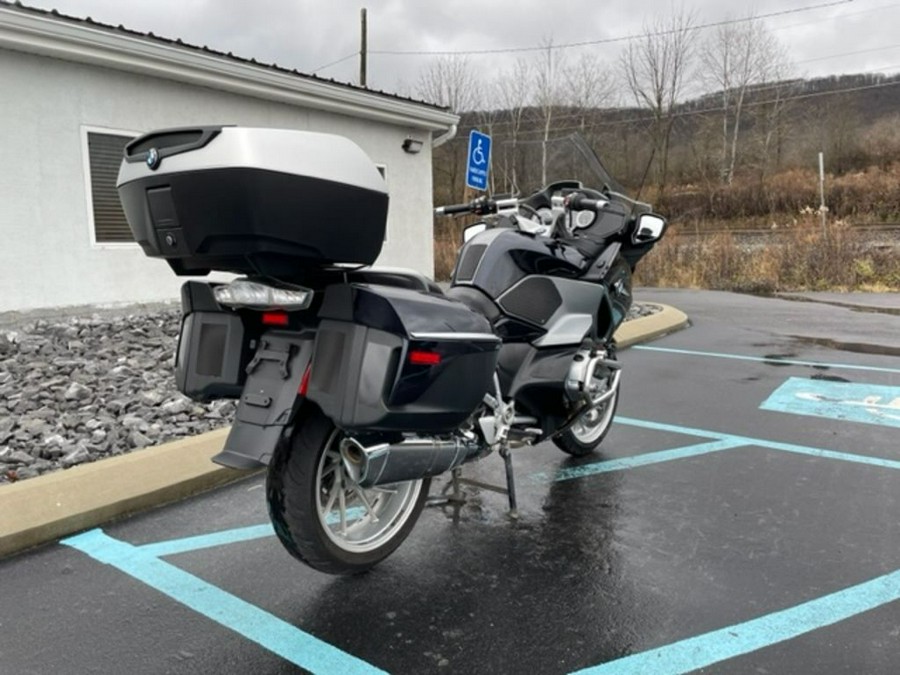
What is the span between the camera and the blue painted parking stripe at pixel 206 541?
10.1 feet

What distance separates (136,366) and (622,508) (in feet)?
13.6

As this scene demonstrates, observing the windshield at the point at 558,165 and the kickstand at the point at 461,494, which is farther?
the windshield at the point at 558,165

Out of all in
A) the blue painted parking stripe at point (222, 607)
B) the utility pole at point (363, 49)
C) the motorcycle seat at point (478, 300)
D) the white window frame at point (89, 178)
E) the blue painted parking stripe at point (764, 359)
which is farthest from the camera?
the utility pole at point (363, 49)

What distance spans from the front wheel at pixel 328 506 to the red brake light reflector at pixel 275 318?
1.05 ft

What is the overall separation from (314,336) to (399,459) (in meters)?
0.52

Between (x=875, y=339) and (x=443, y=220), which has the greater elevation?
(x=443, y=220)

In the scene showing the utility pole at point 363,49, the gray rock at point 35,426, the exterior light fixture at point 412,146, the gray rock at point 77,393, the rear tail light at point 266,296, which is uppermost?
the utility pole at point 363,49

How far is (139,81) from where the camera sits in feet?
26.3

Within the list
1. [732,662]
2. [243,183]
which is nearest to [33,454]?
[243,183]

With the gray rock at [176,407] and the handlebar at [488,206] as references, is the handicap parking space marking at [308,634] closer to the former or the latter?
the gray rock at [176,407]

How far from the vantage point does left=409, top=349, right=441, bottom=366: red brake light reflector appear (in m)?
2.28

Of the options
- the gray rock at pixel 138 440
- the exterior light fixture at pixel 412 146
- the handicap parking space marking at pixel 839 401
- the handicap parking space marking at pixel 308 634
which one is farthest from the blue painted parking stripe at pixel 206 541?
the exterior light fixture at pixel 412 146

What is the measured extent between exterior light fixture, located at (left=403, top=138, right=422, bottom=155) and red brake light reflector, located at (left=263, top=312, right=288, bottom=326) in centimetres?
959

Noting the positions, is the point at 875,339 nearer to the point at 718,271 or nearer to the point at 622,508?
the point at 622,508
